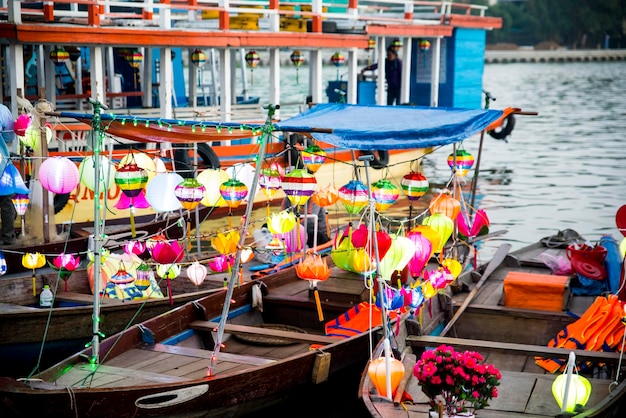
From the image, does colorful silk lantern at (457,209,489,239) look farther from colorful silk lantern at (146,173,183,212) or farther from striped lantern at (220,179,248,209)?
colorful silk lantern at (146,173,183,212)

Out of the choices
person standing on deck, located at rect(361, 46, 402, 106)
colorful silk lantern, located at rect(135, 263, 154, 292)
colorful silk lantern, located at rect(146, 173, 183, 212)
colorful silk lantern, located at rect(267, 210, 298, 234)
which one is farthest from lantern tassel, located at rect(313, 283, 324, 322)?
person standing on deck, located at rect(361, 46, 402, 106)

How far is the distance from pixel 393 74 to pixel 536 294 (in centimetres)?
1187

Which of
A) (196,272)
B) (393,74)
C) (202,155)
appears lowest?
(196,272)

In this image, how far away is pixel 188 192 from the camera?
7605 millimetres

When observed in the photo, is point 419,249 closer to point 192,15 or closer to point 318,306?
point 318,306

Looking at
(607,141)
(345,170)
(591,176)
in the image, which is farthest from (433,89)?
(607,141)

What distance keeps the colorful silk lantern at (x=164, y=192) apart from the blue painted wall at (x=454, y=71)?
13.7 metres

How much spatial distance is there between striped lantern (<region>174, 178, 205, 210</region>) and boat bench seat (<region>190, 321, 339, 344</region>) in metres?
1.29

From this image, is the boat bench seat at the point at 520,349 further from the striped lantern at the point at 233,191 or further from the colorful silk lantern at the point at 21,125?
Result: the colorful silk lantern at the point at 21,125

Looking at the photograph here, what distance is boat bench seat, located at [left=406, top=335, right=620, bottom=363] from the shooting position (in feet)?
24.2

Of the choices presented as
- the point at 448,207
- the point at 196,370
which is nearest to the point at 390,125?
the point at 448,207

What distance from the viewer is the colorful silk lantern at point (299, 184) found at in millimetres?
7973

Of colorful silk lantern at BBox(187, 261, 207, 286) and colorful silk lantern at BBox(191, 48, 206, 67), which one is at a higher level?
colorful silk lantern at BBox(191, 48, 206, 67)

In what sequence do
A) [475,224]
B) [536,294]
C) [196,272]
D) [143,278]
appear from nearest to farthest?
[196,272], [536,294], [143,278], [475,224]
